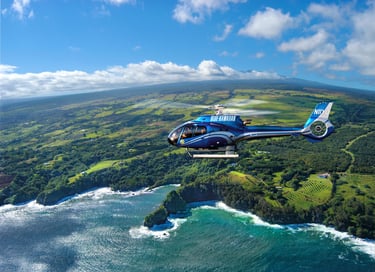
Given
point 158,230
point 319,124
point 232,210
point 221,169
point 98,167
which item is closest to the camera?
point 319,124

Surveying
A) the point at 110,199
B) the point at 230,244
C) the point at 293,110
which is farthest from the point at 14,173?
the point at 293,110

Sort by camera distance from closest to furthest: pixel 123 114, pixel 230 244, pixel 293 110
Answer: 1. pixel 230 244
2. pixel 293 110
3. pixel 123 114

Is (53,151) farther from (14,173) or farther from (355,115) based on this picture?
(355,115)

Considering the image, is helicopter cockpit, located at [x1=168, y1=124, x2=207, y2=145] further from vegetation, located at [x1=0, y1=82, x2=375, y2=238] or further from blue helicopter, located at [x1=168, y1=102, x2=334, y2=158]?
vegetation, located at [x1=0, y1=82, x2=375, y2=238]

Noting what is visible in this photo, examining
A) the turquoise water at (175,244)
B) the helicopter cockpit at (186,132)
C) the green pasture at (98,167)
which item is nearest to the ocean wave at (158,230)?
the turquoise water at (175,244)

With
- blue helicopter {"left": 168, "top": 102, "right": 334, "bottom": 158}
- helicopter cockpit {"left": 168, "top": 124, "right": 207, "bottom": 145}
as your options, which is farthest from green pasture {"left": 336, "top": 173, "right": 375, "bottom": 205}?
helicopter cockpit {"left": 168, "top": 124, "right": 207, "bottom": 145}

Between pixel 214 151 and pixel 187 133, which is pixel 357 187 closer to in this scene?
pixel 214 151

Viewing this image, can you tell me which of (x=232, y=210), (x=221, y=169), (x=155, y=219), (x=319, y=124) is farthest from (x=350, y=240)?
(x=221, y=169)
